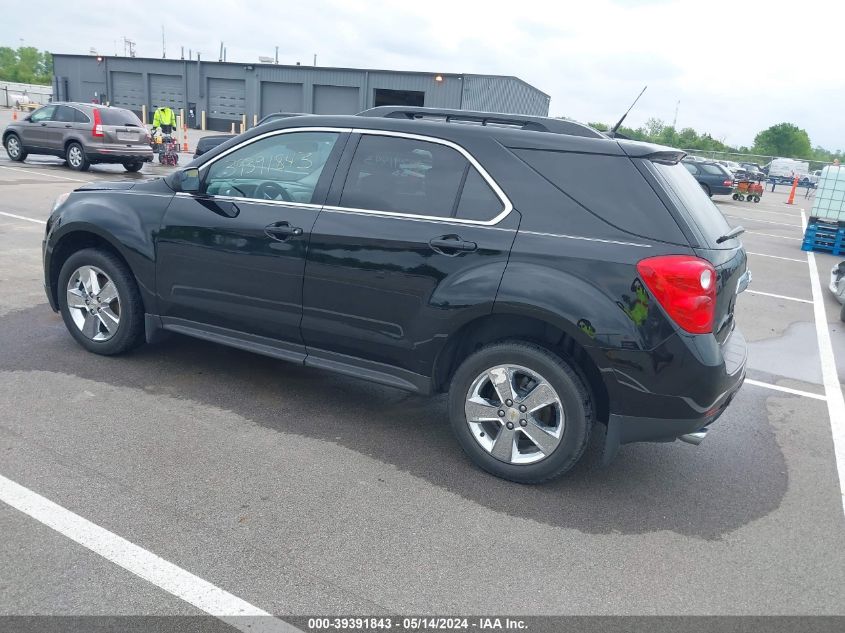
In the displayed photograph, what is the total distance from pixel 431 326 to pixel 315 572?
143 cm

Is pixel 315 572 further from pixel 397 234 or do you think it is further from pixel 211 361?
pixel 211 361

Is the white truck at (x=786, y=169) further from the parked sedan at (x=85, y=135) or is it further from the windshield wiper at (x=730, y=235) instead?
the windshield wiper at (x=730, y=235)

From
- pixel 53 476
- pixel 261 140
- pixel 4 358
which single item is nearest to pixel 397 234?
pixel 261 140

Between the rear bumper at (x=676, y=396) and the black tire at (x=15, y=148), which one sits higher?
the rear bumper at (x=676, y=396)

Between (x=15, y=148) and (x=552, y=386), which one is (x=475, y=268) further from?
(x=15, y=148)

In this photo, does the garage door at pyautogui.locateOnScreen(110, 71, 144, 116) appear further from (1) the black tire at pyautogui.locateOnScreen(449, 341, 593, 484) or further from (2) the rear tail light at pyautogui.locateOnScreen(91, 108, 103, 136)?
(1) the black tire at pyautogui.locateOnScreen(449, 341, 593, 484)

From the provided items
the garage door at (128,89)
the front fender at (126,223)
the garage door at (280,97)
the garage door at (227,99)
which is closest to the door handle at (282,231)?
the front fender at (126,223)

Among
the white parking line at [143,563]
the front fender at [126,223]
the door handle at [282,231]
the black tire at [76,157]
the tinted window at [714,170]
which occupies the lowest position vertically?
the white parking line at [143,563]

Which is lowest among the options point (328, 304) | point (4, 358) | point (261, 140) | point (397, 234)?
point (4, 358)

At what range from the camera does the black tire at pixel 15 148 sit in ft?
62.1

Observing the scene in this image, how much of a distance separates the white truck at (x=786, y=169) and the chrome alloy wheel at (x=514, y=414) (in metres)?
A: 51.0

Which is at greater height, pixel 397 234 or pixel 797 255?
pixel 397 234

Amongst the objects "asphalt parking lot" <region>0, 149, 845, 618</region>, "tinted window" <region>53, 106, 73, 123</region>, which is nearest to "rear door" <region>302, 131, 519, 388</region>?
"asphalt parking lot" <region>0, 149, 845, 618</region>

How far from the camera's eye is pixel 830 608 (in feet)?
9.37
